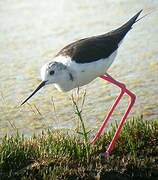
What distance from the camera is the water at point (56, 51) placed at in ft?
16.8

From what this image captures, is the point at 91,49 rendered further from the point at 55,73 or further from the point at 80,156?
the point at 80,156

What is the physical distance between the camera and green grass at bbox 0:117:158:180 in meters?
4.01

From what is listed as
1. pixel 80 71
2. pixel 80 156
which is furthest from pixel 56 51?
pixel 80 156

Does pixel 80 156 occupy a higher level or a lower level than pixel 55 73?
lower

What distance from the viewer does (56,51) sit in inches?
247

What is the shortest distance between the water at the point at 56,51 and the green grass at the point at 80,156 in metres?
0.44

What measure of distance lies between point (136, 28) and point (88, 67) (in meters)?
2.50

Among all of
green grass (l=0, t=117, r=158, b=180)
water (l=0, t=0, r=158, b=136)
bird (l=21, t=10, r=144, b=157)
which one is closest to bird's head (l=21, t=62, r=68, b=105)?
bird (l=21, t=10, r=144, b=157)

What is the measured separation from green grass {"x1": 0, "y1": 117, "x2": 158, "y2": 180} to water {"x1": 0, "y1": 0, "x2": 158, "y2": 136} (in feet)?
1.44

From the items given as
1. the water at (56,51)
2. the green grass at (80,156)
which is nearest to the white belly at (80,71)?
the green grass at (80,156)

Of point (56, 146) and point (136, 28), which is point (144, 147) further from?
point (136, 28)

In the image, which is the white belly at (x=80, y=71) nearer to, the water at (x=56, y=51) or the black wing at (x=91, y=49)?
the black wing at (x=91, y=49)

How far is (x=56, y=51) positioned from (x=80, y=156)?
7.43 feet

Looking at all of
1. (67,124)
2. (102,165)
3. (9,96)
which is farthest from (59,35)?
(102,165)
